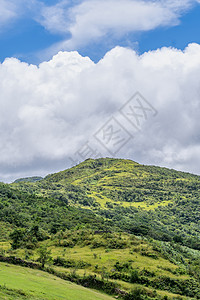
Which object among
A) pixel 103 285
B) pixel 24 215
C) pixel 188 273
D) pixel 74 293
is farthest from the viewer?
pixel 24 215

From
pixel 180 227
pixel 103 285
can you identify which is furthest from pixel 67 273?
pixel 180 227

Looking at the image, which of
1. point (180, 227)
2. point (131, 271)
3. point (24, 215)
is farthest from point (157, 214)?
point (131, 271)

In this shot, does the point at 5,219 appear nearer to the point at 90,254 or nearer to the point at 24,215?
the point at 24,215

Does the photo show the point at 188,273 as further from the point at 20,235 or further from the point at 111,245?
the point at 20,235

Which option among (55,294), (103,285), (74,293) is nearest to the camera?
(55,294)

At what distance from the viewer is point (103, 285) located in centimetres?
4259

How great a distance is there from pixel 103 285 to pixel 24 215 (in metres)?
67.1

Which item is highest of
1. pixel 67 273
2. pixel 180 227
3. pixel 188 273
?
pixel 180 227

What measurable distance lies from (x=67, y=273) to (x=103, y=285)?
6.41m

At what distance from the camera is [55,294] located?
29281mm

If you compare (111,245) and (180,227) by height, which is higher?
(180,227)

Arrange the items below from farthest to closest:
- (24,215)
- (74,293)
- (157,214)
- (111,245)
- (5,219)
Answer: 1. (157,214)
2. (24,215)
3. (5,219)
4. (111,245)
5. (74,293)

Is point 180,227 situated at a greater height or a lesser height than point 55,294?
greater

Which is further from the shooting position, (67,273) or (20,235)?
(20,235)
